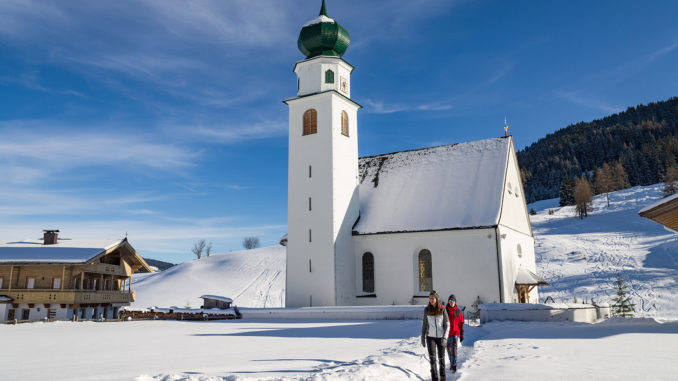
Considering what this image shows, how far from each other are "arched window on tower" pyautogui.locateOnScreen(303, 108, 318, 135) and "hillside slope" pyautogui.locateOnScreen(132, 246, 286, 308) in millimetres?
24000

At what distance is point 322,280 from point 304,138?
9127 mm

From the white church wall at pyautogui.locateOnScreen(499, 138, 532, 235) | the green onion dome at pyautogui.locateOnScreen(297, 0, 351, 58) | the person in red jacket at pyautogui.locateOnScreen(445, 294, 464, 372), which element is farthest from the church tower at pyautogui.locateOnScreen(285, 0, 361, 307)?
the person in red jacket at pyautogui.locateOnScreen(445, 294, 464, 372)

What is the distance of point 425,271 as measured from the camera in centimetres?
2827

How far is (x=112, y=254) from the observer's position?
3234 cm

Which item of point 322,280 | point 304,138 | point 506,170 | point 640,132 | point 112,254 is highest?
point 640,132

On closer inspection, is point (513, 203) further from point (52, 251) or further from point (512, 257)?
point (52, 251)

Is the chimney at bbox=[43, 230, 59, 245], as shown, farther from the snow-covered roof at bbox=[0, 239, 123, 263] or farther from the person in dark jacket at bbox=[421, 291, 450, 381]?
the person in dark jacket at bbox=[421, 291, 450, 381]

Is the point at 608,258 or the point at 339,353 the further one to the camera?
the point at 608,258

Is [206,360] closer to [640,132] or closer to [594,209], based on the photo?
[594,209]

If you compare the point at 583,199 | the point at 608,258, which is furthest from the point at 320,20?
the point at 583,199

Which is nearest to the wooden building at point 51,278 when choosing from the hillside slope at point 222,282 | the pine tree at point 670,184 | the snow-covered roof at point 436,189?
the snow-covered roof at point 436,189

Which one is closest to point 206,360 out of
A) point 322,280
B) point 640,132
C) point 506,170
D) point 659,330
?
point 659,330

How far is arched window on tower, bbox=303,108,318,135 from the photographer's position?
31.1 meters

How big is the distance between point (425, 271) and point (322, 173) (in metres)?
8.59
